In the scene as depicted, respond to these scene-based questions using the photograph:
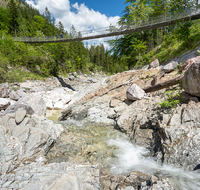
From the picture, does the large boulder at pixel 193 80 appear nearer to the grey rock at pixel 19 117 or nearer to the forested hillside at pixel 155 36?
the grey rock at pixel 19 117

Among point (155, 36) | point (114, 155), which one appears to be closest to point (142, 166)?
point (114, 155)

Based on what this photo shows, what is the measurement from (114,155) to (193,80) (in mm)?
4562

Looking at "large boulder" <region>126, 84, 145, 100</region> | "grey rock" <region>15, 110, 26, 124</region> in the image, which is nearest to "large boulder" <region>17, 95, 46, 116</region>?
"grey rock" <region>15, 110, 26, 124</region>

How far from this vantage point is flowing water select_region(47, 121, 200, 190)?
137 inches

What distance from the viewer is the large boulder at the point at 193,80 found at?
16.0 feet

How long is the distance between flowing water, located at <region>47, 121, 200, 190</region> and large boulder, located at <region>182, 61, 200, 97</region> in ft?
10.5

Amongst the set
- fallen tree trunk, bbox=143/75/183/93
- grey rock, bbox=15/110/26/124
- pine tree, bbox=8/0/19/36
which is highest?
pine tree, bbox=8/0/19/36

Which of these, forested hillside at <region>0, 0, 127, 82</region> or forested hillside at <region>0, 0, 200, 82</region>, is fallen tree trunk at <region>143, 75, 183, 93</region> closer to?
forested hillside at <region>0, 0, 200, 82</region>

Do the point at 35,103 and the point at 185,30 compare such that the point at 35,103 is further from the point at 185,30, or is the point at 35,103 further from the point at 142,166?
the point at 185,30

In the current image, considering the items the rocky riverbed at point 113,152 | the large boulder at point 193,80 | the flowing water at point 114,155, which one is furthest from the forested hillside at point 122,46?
the flowing water at point 114,155

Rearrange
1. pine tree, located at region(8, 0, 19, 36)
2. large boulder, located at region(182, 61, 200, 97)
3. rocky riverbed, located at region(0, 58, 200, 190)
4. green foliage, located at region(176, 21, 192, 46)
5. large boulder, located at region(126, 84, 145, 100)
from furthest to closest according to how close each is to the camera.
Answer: pine tree, located at region(8, 0, 19, 36) < green foliage, located at region(176, 21, 192, 46) < large boulder, located at region(126, 84, 145, 100) < large boulder, located at region(182, 61, 200, 97) < rocky riverbed, located at region(0, 58, 200, 190)

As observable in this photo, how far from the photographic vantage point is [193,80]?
509cm

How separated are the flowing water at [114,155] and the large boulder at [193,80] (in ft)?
10.5

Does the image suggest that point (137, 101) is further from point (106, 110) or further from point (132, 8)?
point (132, 8)
